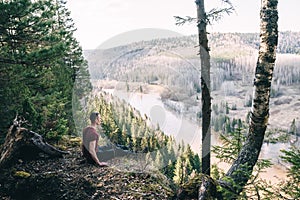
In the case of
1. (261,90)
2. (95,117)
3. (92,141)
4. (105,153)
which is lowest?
(105,153)

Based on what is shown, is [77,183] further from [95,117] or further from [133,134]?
[133,134]

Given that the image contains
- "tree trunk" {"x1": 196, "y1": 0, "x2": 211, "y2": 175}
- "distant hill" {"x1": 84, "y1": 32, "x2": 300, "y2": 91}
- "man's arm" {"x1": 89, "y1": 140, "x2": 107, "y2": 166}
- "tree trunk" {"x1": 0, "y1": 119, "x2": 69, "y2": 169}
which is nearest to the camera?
"tree trunk" {"x1": 196, "y1": 0, "x2": 211, "y2": 175}

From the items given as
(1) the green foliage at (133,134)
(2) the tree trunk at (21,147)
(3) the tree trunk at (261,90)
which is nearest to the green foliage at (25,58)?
(2) the tree trunk at (21,147)

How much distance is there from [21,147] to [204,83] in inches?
184

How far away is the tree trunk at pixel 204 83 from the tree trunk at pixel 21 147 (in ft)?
13.0

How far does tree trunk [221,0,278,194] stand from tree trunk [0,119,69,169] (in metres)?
4.85

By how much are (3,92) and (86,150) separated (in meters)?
4.61

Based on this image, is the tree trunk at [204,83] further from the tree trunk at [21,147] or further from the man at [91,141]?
the tree trunk at [21,147]

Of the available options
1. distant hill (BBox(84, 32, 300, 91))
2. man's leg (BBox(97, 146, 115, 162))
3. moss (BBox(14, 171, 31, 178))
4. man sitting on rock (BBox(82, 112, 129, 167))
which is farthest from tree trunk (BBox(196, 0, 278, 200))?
man's leg (BBox(97, 146, 115, 162))

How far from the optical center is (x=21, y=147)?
7.25 m

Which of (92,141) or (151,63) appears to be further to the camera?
(151,63)

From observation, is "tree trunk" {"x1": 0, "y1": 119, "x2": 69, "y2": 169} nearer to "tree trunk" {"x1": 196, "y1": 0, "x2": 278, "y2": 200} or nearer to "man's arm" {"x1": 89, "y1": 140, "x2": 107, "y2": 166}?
"man's arm" {"x1": 89, "y1": 140, "x2": 107, "y2": 166}

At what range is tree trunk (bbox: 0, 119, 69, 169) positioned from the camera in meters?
7.03

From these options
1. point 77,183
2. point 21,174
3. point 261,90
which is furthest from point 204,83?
point 21,174
